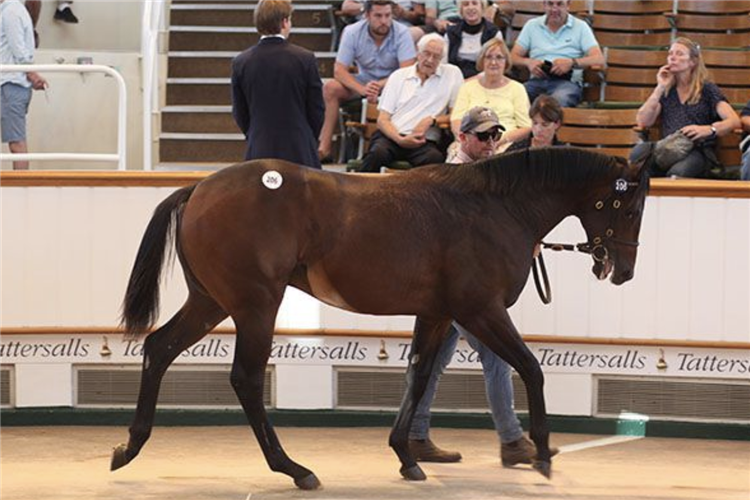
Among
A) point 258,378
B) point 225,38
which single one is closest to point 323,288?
point 258,378

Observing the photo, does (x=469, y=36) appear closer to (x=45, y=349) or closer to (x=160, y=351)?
(x=45, y=349)


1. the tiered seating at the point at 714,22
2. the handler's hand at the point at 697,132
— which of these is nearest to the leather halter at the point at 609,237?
the handler's hand at the point at 697,132

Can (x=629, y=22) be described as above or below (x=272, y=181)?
above

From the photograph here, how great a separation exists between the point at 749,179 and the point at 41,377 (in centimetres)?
419

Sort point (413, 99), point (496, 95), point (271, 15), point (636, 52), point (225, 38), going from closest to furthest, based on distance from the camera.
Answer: point (271, 15) < point (496, 95) < point (413, 99) < point (636, 52) < point (225, 38)

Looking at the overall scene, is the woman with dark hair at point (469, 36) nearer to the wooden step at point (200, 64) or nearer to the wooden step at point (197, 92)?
the wooden step at point (200, 64)

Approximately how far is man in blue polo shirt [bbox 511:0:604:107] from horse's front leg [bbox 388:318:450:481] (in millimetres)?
3604

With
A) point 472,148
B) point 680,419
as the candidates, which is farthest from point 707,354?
point 472,148

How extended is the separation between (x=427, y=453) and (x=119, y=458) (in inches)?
59.7

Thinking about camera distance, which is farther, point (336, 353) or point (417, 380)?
point (336, 353)

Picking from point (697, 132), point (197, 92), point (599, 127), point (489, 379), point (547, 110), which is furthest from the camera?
point (197, 92)

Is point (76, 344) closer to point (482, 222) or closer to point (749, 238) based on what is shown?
point (482, 222)

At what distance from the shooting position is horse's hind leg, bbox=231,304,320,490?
753cm

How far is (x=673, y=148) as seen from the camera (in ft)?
32.8
